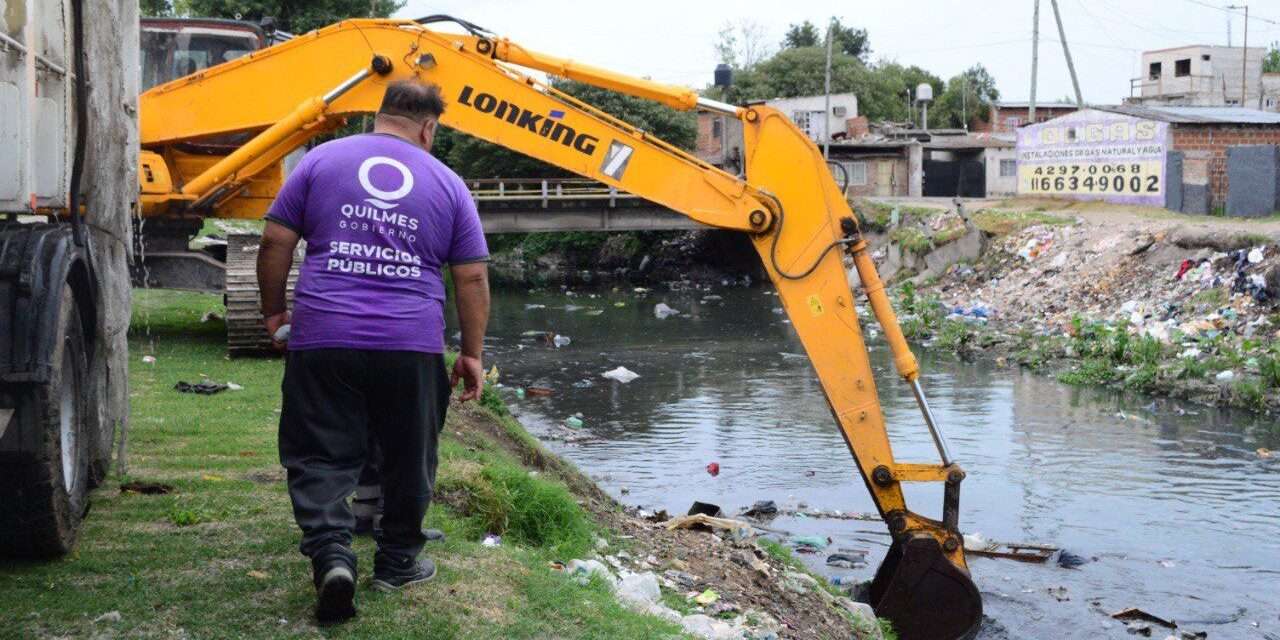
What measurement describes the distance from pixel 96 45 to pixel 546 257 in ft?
138

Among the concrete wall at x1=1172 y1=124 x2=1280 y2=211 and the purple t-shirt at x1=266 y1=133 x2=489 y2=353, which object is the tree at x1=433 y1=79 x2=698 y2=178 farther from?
the purple t-shirt at x1=266 y1=133 x2=489 y2=353

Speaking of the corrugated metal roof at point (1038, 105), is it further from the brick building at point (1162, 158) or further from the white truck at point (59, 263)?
the white truck at point (59, 263)

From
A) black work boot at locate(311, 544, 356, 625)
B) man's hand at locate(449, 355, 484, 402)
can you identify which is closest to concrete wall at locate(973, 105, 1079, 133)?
man's hand at locate(449, 355, 484, 402)

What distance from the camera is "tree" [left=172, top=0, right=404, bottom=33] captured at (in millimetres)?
41375

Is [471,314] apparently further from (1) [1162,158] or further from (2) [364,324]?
(1) [1162,158]

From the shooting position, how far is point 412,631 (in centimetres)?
473


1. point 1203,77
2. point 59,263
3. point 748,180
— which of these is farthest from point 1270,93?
point 59,263

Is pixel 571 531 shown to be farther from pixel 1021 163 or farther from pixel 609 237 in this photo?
pixel 609 237

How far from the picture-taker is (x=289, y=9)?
42.5m

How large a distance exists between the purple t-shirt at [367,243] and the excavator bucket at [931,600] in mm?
3779

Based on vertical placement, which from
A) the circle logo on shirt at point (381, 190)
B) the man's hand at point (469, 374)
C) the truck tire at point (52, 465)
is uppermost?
the circle logo on shirt at point (381, 190)

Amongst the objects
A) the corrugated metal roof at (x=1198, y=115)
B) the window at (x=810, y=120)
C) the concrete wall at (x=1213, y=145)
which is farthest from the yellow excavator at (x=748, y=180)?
the window at (x=810, y=120)

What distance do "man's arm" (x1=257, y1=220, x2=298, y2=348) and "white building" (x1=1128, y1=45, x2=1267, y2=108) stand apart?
56038 millimetres

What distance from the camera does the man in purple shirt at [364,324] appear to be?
15.8 feet
